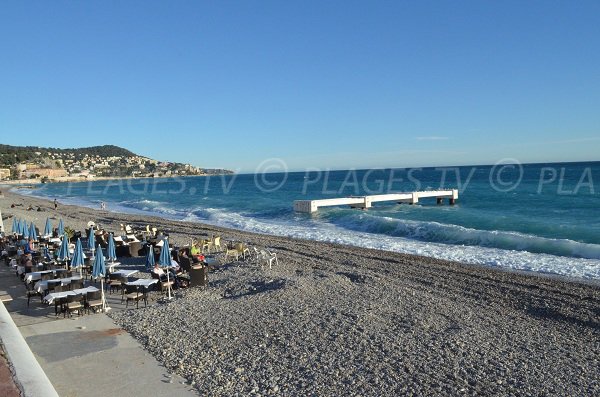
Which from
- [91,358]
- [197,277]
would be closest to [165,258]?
[197,277]


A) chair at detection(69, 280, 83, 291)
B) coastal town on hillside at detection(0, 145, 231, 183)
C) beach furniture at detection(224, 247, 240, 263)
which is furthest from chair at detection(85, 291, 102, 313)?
coastal town on hillside at detection(0, 145, 231, 183)

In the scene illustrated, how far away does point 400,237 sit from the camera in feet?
75.8

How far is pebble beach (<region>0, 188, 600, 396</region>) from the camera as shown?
19.3 ft

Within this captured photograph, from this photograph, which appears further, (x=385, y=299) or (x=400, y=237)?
(x=400, y=237)

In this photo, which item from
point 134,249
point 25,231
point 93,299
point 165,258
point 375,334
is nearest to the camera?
point 375,334

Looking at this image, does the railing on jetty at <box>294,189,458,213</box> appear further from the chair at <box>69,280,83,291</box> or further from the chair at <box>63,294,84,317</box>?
the chair at <box>63,294,84,317</box>

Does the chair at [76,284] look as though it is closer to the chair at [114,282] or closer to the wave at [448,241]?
the chair at [114,282]

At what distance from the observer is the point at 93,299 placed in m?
9.15

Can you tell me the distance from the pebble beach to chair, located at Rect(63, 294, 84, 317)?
73 centimetres

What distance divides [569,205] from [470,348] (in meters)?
34.1

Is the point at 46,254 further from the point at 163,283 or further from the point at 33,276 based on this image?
the point at 163,283

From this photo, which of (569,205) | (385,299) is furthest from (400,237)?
(569,205)

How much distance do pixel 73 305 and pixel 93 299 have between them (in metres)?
0.40

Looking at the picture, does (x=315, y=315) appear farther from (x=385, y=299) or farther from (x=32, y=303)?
(x=32, y=303)
